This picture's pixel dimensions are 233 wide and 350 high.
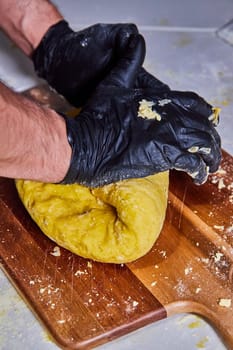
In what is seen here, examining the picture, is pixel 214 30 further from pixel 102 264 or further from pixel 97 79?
pixel 102 264

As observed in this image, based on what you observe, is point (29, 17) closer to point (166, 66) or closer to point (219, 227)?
point (166, 66)

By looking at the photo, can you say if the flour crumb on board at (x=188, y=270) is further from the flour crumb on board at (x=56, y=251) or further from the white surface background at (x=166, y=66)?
the flour crumb on board at (x=56, y=251)

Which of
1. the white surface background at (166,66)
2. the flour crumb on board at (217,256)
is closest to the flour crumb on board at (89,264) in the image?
the white surface background at (166,66)

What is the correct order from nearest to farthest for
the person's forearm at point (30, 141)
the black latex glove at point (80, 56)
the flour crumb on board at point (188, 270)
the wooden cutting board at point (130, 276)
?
the person's forearm at point (30, 141)
the wooden cutting board at point (130, 276)
the flour crumb on board at point (188, 270)
the black latex glove at point (80, 56)

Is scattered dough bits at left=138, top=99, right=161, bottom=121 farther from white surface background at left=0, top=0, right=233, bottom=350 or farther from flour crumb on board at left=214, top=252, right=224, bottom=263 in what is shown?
white surface background at left=0, top=0, right=233, bottom=350

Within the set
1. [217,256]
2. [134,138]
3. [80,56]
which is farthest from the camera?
[80,56]

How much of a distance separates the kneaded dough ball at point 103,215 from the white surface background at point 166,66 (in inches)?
7.1

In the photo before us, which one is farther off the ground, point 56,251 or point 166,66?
point 166,66

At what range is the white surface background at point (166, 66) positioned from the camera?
146cm

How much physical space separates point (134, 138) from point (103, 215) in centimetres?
21

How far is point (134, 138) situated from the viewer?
1.48 metres

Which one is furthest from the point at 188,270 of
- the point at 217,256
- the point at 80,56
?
the point at 80,56

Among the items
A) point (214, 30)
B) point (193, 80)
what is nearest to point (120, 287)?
point (193, 80)

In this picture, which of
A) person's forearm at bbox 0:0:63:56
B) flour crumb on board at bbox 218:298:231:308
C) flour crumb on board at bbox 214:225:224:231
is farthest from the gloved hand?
person's forearm at bbox 0:0:63:56
